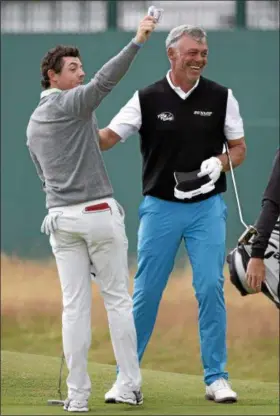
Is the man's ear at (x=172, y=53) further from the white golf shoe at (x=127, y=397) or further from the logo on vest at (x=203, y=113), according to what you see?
the white golf shoe at (x=127, y=397)

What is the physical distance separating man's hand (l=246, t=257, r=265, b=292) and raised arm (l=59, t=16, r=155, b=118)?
36.5 inches

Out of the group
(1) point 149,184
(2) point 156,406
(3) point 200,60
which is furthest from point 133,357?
(3) point 200,60

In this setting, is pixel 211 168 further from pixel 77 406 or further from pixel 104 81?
pixel 77 406

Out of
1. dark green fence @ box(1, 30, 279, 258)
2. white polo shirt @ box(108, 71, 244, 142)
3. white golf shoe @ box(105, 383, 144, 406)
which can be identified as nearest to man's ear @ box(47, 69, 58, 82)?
white polo shirt @ box(108, 71, 244, 142)

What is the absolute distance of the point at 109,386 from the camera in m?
8.07

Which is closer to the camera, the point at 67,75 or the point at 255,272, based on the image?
the point at 255,272

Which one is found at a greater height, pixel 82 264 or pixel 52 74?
pixel 52 74

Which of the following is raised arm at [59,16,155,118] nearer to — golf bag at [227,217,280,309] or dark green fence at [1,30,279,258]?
golf bag at [227,217,280,309]

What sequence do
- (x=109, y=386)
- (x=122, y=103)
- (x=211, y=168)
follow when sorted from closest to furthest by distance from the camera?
(x=211, y=168), (x=109, y=386), (x=122, y=103)

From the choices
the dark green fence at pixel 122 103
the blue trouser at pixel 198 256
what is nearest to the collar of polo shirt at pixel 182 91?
the blue trouser at pixel 198 256

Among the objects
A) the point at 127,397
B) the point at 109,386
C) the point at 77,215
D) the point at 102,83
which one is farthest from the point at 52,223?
the point at 109,386

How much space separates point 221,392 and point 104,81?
1618mm

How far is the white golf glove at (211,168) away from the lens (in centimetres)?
689

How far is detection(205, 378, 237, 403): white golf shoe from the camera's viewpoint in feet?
22.8
